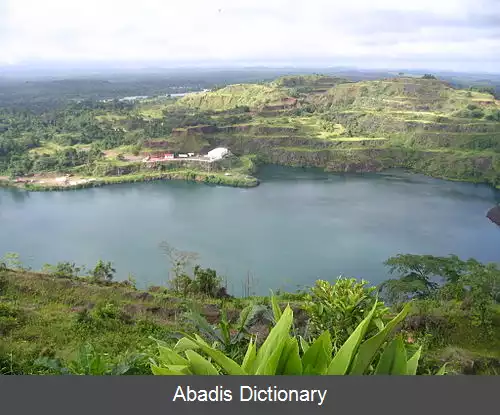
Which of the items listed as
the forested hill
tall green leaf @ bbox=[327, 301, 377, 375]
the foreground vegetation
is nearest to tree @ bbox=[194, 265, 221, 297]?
the foreground vegetation

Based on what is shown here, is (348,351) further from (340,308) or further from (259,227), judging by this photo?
(259,227)

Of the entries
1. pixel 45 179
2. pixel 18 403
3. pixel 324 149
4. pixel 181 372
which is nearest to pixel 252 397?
pixel 181 372

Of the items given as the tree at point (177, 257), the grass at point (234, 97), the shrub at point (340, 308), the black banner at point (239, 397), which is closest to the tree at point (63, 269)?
the tree at point (177, 257)

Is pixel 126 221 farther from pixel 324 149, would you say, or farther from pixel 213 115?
pixel 324 149

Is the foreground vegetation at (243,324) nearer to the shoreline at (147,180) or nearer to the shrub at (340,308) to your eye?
the shrub at (340,308)

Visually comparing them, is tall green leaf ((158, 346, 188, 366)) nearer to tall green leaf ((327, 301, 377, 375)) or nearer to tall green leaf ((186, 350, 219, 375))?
tall green leaf ((186, 350, 219, 375))

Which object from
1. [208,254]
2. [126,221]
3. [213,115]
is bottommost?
[208,254]

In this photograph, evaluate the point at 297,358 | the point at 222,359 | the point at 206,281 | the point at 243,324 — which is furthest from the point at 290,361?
the point at 206,281
